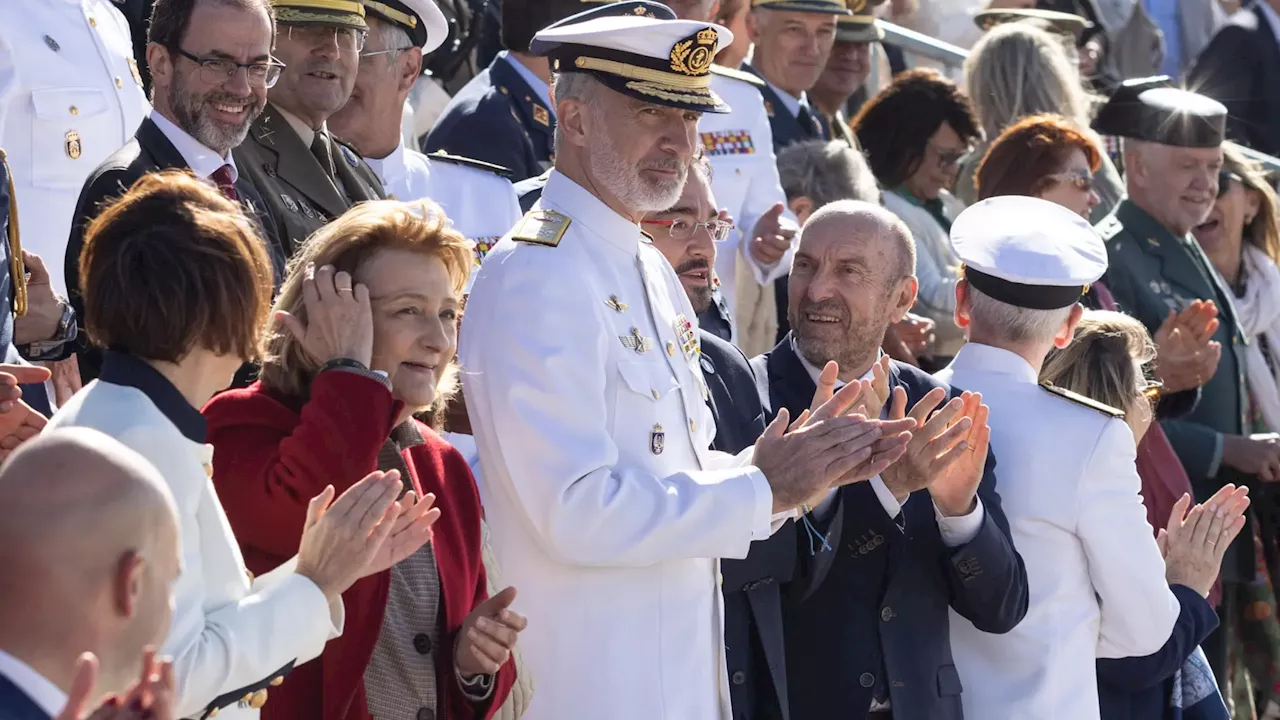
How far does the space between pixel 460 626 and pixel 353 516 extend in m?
0.62

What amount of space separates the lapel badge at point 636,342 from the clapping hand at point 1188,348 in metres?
3.24

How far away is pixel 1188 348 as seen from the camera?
6.66 meters

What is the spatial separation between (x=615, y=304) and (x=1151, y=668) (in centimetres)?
191

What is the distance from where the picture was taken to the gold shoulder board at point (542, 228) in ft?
12.7

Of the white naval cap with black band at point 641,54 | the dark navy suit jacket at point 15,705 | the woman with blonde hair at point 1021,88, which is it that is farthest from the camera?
the woman with blonde hair at point 1021,88

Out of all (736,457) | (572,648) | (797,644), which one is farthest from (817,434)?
(797,644)

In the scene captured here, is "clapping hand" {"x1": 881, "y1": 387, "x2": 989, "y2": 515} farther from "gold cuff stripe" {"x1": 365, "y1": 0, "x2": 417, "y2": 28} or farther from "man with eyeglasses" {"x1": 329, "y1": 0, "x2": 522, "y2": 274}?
"gold cuff stripe" {"x1": 365, "y1": 0, "x2": 417, "y2": 28}

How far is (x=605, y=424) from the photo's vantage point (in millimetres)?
3754

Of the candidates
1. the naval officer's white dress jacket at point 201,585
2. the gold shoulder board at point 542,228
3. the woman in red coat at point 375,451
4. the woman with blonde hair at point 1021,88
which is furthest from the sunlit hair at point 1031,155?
the naval officer's white dress jacket at point 201,585

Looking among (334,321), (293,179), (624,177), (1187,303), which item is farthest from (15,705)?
(1187,303)

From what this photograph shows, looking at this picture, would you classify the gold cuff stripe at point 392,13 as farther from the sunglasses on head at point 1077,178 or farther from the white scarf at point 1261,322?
the white scarf at point 1261,322

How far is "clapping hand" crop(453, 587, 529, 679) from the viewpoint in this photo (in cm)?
347

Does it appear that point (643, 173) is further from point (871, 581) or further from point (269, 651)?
point (269, 651)

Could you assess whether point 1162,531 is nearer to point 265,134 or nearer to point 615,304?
point 615,304
